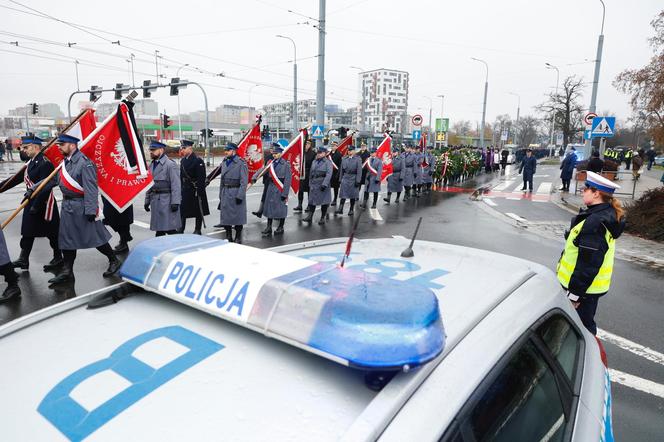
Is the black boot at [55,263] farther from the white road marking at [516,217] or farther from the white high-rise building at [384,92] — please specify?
the white high-rise building at [384,92]

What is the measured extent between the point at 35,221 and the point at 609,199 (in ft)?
22.9

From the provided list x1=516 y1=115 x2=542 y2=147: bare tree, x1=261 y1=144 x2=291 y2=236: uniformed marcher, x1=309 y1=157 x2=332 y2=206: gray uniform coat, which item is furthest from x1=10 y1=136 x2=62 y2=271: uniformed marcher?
x1=516 y1=115 x2=542 y2=147: bare tree

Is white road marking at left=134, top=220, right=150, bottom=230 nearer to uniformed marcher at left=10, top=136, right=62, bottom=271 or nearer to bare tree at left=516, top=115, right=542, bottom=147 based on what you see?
uniformed marcher at left=10, top=136, right=62, bottom=271

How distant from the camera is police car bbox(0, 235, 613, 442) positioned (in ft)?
3.66

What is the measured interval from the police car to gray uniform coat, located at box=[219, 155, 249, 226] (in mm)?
6418

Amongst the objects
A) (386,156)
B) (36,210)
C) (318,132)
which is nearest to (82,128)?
(36,210)

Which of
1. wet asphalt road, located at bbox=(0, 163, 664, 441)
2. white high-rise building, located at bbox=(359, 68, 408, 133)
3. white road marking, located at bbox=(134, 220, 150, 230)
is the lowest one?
wet asphalt road, located at bbox=(0, 163, 664, 441)

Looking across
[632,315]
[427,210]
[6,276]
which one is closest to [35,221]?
[6,276]

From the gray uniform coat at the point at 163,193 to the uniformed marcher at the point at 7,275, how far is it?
83.6 inches

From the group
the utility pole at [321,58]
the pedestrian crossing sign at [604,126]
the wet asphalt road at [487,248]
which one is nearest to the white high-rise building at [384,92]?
the utility pole at [321,58]

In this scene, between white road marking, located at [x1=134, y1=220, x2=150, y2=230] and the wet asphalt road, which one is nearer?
the wet asphalt road

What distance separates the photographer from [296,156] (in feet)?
33.8

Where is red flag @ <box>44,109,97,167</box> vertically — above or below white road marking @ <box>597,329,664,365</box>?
above

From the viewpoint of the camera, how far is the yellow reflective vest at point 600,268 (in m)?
3.52
